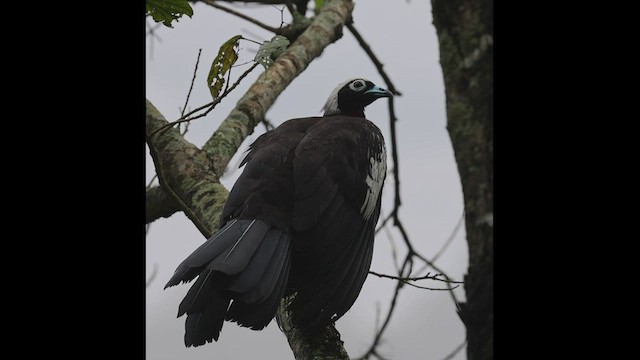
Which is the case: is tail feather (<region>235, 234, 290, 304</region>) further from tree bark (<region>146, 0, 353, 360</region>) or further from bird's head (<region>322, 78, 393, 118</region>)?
bird's head (<region>322, 78, 393, 118</region>)

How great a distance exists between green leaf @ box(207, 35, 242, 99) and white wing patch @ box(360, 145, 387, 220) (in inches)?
31.0

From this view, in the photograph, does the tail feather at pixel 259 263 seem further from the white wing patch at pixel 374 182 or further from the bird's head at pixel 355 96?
the bird's head at pixel 355 96

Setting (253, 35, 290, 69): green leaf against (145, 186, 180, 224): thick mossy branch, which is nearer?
(253, 35, 290, 69): green leaf

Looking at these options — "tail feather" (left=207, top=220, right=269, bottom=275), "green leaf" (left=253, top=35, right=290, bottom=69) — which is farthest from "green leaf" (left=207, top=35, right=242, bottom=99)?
"tail feather" (left=207, top=220, right=269, bottom=275)

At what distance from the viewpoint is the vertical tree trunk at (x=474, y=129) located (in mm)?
1557

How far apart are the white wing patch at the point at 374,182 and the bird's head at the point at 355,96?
71cm

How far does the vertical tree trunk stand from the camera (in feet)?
5.11

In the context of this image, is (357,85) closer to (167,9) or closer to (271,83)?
(271,83)

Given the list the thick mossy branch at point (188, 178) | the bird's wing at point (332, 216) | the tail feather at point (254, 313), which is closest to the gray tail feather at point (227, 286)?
the tail feather at point (254, 313)
